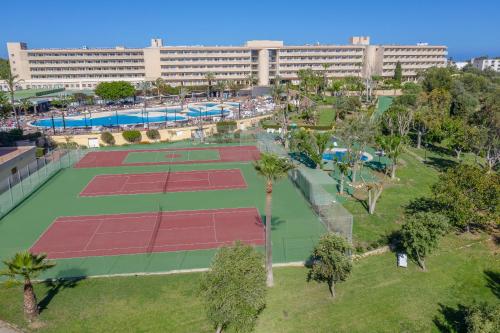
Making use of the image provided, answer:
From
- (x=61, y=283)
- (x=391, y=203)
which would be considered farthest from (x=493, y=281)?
(x=61, y=283)

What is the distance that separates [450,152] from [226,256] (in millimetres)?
40749

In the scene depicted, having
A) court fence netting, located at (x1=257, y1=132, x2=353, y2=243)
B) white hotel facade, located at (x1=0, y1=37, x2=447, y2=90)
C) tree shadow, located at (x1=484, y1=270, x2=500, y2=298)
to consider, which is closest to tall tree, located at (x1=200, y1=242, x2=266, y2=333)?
court fence netting, located at (x1=257, y1=132, x2=353, y2=243)

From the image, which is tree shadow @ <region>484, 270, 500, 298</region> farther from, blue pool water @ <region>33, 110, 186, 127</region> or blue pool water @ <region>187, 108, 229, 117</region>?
blue pool water @ <region>187, 108, 229, 117</region>

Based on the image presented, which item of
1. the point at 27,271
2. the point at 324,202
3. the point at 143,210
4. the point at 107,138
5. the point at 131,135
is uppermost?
the point at 131,135

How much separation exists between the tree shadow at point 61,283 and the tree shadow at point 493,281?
1983cm

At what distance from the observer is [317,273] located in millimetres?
18797

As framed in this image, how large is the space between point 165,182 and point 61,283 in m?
17.7

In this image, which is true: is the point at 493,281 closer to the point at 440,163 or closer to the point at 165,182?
the point at 440,163

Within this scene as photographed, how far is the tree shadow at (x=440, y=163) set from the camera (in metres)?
41.2

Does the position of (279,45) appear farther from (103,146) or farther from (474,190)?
(474,190)

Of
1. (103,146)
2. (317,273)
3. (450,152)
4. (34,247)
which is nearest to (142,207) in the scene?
(34,247)

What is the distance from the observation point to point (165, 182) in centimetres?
3700

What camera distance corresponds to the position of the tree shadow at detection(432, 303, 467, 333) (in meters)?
16.5

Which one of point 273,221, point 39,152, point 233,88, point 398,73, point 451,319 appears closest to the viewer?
point 451,319
